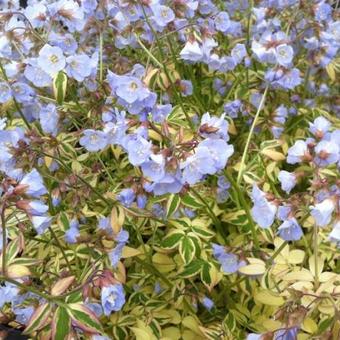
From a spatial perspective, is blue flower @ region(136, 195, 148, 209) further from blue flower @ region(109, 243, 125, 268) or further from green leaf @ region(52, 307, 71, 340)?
green leaf @ region(52, 307, 71, 340)

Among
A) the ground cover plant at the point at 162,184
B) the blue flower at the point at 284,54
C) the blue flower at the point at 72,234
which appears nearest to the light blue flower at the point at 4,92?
the ground cover plant at the point at 162,184

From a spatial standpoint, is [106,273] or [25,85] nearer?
[106,273]

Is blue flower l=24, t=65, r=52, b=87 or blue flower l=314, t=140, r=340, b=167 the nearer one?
blue flower l=314, t=140, r=340, b=167

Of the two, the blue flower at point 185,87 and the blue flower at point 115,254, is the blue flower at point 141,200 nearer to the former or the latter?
the blue flower at point 115,254

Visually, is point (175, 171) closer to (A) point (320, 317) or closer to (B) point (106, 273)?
(B) point (106, 273)

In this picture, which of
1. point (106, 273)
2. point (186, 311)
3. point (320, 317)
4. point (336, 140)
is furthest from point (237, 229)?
point (106, 273)

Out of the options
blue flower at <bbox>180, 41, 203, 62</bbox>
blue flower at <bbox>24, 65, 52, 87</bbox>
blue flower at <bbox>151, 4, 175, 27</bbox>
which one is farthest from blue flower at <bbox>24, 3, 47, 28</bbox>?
blue flower at <bbox>180, 41, 203, 62</bbox>

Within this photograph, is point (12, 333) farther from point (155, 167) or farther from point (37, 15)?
point (37, 15)
